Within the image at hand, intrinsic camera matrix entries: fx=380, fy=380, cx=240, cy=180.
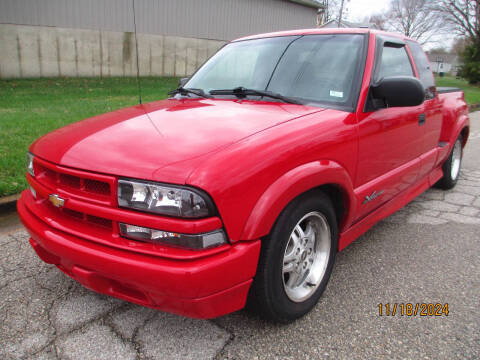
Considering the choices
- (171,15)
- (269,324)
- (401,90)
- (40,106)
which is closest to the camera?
(269,324)

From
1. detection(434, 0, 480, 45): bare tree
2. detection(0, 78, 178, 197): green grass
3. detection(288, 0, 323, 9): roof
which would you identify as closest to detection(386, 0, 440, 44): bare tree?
detection(434, 0, 480, 45): bare tree

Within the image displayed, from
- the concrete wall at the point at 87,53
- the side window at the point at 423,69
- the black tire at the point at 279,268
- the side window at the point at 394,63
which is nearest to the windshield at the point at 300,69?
the side window at the point at 394,63

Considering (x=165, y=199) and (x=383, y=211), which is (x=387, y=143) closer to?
(x=383, y=211)

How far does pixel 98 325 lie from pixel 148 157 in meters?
1.06

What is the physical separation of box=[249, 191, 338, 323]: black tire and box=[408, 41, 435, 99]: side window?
196cm

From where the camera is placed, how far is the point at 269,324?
2154mm

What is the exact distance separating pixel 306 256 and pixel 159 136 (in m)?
1.10

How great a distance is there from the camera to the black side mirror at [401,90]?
7.82 ft

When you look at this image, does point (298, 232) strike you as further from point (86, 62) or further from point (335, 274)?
point (86, 62)

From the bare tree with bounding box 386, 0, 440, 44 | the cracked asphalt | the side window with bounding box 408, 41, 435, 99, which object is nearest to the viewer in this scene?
the cracked asphalt

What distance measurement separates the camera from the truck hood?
1720 mm

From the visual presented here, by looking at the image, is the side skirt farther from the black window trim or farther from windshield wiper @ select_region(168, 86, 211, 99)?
windshield wiper @ select_region(168, 86, 211, 99)
